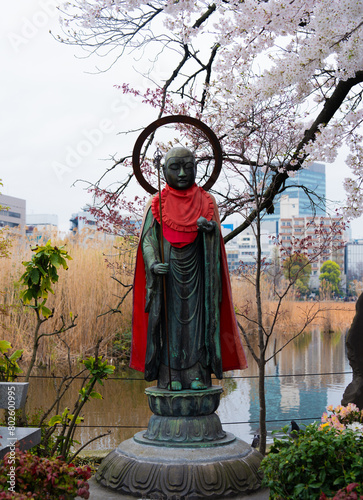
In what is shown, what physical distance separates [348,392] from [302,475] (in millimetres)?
3212

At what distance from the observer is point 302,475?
9.42ft

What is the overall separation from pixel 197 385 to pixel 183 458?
53 centimetres

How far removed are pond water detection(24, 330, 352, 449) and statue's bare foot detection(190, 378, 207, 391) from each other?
2086 millimetres

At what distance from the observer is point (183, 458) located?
3.44 meters

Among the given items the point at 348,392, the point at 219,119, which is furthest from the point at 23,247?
the point at 348,392

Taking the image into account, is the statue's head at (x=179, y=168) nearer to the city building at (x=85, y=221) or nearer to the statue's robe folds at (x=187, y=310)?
the statue's robe folds at (x=187, y=310)

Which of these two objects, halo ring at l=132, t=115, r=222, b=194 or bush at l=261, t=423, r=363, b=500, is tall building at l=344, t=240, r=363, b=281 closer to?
halo ring at l=132, t=115, r=222, b=194

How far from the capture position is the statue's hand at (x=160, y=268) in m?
3.81

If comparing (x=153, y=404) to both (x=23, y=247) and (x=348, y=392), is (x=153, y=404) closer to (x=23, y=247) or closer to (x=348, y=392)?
(x=348, y=392)

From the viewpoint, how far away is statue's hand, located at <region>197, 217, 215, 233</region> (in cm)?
392

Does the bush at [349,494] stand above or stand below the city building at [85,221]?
below

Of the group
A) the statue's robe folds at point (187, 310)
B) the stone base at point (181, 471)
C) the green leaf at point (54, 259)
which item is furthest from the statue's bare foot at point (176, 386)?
the green leaf at point (54, 259)

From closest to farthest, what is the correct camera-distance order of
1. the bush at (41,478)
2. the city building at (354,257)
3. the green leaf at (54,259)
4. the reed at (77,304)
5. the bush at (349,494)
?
the bush at (349,494)
the bush at (41,478)
the green leaf at (54,259)
the reed at (77,304)
the city building at (354,257)

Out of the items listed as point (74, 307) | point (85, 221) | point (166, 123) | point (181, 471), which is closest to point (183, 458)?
point (181, 471)
